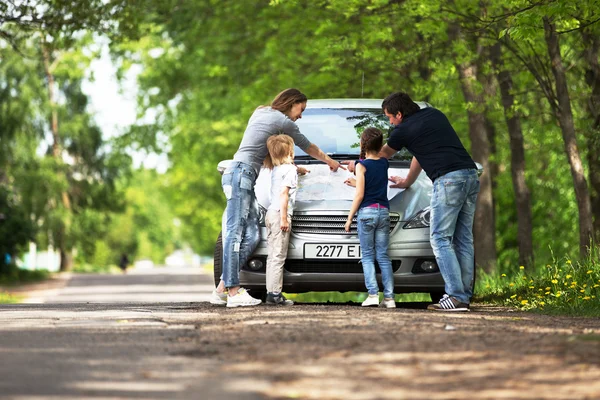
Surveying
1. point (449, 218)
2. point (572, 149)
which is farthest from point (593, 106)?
point (449, 218)

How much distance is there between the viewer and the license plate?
9.53m

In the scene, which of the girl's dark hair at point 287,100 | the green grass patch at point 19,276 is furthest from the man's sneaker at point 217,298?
the green grass patch at point 19,276

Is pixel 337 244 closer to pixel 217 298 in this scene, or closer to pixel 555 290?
pixel 217 298

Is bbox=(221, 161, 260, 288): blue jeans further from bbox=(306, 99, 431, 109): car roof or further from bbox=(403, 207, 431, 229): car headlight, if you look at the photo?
bbox=(306, 99, 431, 109): car roof

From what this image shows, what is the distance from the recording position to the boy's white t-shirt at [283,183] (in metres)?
9.48

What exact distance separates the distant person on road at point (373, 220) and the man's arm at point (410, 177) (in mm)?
257

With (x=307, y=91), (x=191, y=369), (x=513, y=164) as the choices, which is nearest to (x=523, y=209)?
(x=513, y=164)

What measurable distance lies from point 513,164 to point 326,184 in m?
7.32

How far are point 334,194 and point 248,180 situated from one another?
2.55 feet

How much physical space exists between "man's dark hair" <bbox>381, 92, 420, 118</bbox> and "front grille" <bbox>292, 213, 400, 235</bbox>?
0.91 metres

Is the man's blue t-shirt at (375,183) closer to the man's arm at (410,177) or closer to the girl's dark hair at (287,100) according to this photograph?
the man's arm at (410,177)

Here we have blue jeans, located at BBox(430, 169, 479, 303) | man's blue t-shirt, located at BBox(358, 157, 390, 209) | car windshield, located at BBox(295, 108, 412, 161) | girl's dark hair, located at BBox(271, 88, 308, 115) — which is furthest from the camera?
car windshield, located at BBox(295, 108, 412, 161)

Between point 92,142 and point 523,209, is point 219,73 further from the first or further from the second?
point 92,142

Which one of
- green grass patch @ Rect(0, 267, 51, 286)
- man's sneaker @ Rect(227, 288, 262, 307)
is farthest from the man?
green grass patch @ Rect(0, 267, 51, 286)
